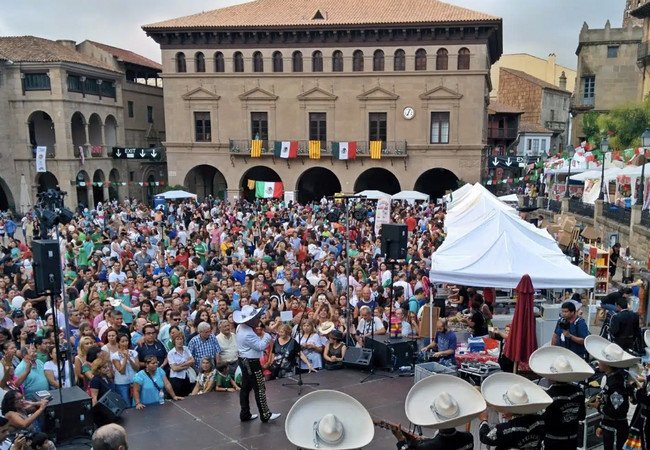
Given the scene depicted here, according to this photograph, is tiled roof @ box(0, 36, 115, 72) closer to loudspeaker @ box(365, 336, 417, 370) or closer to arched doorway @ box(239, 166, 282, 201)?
arched doorway @ box(239, 166, 282, 201)

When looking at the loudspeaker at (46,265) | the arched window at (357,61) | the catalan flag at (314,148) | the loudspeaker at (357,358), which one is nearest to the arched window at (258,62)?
the catalan flag at (314,148)

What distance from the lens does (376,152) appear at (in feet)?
122

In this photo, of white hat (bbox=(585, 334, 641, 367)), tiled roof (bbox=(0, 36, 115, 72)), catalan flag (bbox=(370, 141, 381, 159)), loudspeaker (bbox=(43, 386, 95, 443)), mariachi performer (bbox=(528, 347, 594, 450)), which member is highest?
tiled roof (bbox=(0, 36, 115, 72))

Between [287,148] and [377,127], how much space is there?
6.15 m

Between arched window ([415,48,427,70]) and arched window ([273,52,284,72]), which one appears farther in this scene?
arched window ([273,52,284,72])

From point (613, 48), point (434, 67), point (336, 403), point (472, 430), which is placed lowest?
point (472, 430)

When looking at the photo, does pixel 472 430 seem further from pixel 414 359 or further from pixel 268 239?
pixel 268 239

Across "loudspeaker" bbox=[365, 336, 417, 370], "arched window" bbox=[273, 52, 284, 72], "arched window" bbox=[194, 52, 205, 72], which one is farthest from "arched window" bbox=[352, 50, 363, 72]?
"loudspeaker" bbox=[365, 336, 417, 370]

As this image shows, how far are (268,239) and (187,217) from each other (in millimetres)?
8873

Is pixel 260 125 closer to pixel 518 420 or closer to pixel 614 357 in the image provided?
pixel 614 357

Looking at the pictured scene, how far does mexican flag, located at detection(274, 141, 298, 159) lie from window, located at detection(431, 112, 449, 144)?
911 centimetres

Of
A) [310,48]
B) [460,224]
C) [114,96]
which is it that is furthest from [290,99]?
[460,224]

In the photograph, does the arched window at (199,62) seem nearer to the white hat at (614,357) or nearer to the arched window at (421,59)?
the arched window at (421,59)

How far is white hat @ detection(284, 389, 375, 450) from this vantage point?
433 centimetres
